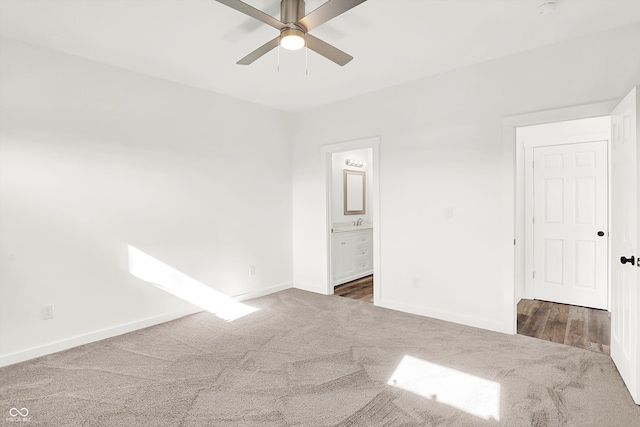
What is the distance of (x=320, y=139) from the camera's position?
15.5 ft

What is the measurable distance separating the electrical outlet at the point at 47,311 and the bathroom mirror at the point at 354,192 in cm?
419

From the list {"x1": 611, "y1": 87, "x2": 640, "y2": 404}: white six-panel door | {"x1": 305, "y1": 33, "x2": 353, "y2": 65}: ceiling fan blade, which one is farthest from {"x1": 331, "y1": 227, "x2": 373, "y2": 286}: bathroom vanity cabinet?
{"x1": 611, "y1": 87, "x2": 640, "y2": 404}: white six-panel door

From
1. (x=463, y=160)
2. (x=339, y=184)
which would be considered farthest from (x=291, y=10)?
(x=339, y=184)

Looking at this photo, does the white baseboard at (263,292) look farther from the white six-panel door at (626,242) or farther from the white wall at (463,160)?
the white six-panel door at (626,242)

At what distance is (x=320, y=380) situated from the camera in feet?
7.91

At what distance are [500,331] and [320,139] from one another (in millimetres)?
3165

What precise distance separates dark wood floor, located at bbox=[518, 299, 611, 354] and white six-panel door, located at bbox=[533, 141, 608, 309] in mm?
208

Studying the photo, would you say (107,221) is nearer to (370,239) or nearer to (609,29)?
(370,239)

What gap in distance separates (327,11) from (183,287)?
10.5 feet

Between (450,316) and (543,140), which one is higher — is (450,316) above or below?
below

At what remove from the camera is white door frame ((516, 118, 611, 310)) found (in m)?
3.90

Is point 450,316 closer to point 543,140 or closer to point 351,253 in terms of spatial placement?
point 351,253

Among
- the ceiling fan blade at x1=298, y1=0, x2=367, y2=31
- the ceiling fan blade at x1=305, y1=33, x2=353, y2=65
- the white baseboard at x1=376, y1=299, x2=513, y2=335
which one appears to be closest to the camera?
the ceiling fan blade at x1=298, y1=0, x2=367, y2=31

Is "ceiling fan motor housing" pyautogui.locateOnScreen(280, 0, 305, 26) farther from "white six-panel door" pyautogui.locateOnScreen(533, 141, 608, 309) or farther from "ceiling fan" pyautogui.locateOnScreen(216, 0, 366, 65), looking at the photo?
"white six-panel door" pyautogui.locateOnScreen(533, 141, 608, 309)
